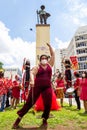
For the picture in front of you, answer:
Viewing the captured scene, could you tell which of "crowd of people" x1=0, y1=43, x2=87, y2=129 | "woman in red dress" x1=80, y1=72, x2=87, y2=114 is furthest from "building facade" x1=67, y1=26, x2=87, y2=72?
"woman in red dress" x1=80, y1=72, x2=87, y2=114

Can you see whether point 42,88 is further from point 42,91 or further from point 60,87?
point 60,87

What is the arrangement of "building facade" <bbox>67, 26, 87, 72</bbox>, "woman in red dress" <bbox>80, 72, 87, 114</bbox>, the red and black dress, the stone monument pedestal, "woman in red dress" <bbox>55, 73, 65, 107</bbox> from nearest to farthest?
the red and black dress < "woman in red dress" <bbox>80, 72, 87, 114</bbox> < "woman in red dress" <bbox>55, 73, 65, 107</bbox> < the stone monument pedestal < "building facade" <bbox>67, 26, 87, 72</bbox>

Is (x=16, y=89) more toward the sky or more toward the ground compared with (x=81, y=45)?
more toward the ground

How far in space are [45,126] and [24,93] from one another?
19.2 ft

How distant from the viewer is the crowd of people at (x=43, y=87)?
23.3ft

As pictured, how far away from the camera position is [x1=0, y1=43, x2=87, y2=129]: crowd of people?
7.10 metres

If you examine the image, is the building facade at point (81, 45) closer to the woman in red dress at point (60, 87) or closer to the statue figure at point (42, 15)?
the statue figure at point (42, 15)

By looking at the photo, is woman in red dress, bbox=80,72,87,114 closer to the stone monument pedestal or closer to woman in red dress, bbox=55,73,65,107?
woman in red dress, bbox=55,73,65,107

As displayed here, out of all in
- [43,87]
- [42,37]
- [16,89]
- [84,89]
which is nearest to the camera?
[43,87]

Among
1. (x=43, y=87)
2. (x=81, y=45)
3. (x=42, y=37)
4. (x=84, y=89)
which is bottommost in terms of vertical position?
(x=84, y=89)

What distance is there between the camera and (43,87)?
7094mm

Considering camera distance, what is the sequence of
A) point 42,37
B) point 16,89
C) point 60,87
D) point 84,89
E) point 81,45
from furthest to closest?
point 81,45, point 42,37, point 60,87, point 16,89, point 84,89

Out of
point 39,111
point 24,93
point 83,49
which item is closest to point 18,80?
point 24,93

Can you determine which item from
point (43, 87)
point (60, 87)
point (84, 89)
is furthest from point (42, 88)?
point (60, 87)
